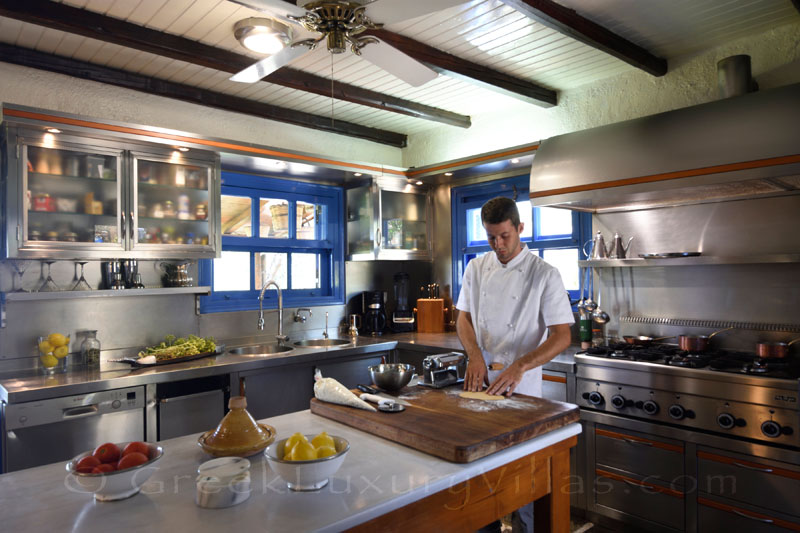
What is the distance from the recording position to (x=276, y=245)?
4918 millimetres

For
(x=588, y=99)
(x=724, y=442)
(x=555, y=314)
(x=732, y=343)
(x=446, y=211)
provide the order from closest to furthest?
(x=555, y=314), (x=724, y=442), (x=732, y=343), (x=588, y=99), (x=446, y=211)

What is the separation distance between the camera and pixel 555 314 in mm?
2746

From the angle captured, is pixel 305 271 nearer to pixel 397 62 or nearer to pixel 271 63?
pixel 271 63

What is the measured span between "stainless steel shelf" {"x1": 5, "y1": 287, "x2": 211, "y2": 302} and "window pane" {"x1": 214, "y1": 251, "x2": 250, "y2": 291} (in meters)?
0.52

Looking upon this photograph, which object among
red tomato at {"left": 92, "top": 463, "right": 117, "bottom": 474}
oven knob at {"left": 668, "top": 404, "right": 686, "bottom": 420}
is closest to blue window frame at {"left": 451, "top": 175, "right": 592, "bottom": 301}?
oven knob at {"left": 668, "top": 404, "right": 686, "bottom": 420}

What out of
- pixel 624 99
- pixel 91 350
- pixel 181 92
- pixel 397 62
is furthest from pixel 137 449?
pixel 624 99

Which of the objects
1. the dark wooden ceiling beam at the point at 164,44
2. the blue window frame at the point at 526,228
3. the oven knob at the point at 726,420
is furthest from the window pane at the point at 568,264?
the dark wooden ceiling beam at the point at 164,44

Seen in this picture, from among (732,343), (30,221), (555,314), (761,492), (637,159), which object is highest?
(637,159)

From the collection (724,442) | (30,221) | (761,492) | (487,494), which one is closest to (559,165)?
(724,442)

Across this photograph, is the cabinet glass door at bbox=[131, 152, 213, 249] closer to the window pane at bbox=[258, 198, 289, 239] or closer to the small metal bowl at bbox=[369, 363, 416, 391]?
the window pane at bbox=[258, 198, 289, 239]

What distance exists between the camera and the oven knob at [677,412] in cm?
307

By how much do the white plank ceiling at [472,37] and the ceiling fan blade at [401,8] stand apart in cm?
105

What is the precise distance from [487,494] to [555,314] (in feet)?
4.04

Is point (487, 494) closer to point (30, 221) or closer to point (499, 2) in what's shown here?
point (499, 2)
